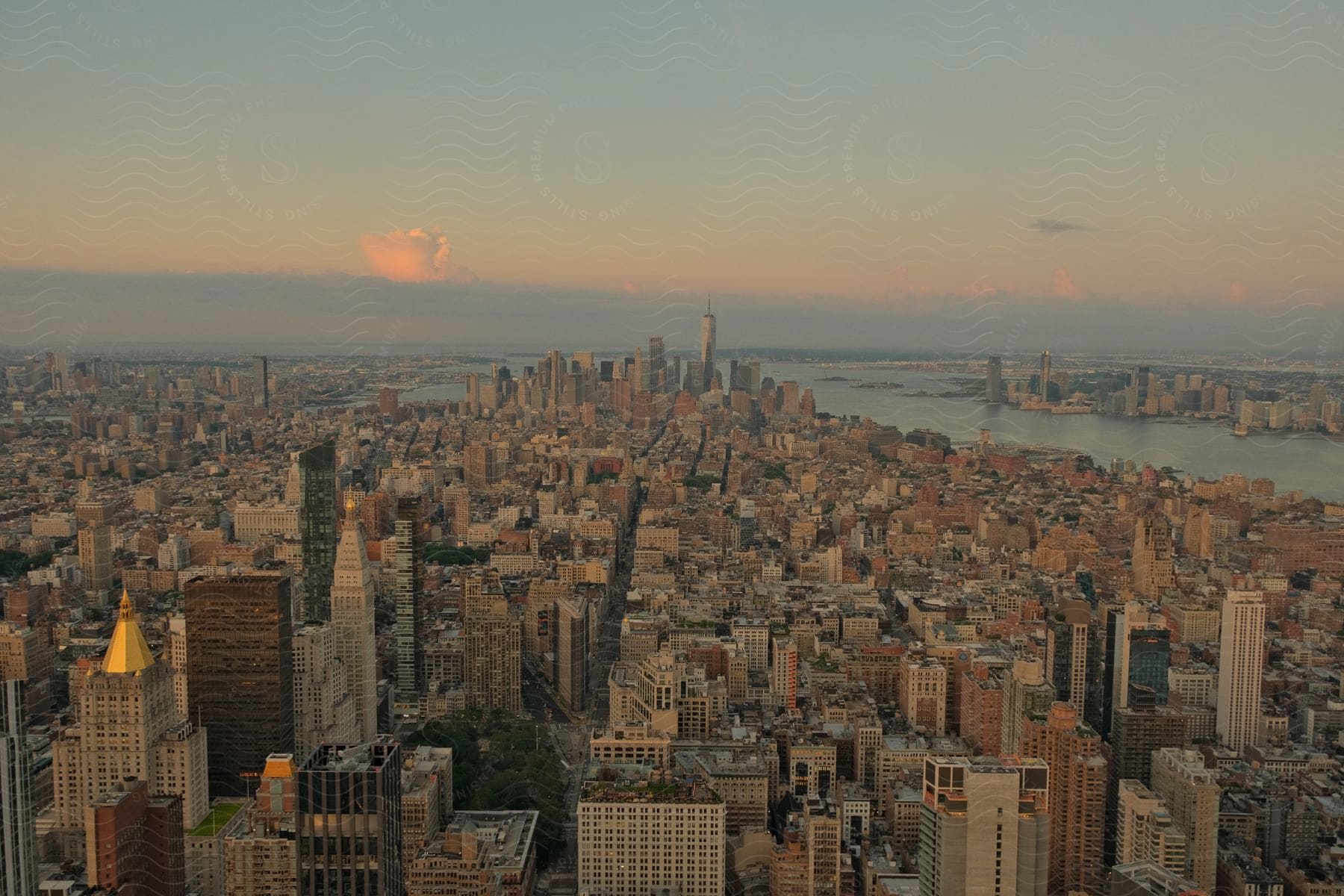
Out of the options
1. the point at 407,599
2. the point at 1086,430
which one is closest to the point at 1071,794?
the point at 1086,430

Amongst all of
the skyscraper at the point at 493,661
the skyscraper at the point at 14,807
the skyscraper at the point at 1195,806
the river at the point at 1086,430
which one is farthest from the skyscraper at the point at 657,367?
the skyscraper at the point at 14,807

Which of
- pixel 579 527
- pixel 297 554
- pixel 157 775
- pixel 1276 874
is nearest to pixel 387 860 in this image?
pixel 157 775

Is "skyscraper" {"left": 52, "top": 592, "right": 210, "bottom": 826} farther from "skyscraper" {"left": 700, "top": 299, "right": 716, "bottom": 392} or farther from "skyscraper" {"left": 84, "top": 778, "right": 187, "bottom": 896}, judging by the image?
"skyscraper" {"left": 700, "top": 299, "right": 716, "bottom": 392}

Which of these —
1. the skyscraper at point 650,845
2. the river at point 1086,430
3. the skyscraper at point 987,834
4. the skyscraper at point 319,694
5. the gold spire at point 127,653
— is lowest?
the skyscraper at point 650,845

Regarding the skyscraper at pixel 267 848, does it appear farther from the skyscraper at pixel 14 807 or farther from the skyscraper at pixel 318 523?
the skyscraper at pixel 318 523

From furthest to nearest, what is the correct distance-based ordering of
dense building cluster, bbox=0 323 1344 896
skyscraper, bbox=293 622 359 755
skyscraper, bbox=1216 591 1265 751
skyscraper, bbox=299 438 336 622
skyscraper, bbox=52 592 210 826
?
skyscraper, bbox=299 438 336 622, skyscraper, bbox=1216 591 1265 751, skyscraper, bbox=293 622 359 755, skyscraper, bbox=52 592 210 826, dense building cluster, bbox=0 323 1344 896

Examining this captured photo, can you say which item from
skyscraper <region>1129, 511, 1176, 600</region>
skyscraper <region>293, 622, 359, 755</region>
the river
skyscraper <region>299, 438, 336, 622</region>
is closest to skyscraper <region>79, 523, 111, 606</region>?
skyscraper <region>299, 438, 336, 622</region>
